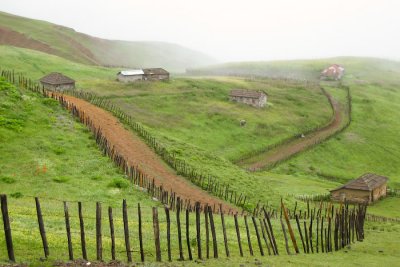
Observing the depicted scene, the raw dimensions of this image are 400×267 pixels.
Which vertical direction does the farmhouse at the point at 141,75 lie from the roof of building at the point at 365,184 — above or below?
above

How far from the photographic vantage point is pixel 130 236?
24.7 meters

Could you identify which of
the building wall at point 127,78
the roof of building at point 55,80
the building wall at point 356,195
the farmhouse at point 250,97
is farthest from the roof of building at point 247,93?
the building wall at point 356,195

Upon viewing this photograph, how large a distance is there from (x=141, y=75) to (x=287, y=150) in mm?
48270

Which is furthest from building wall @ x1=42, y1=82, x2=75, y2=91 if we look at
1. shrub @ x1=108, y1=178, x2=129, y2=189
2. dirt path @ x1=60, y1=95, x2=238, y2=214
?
shrub @ x1=108, y1=178, x2=129, y2=189

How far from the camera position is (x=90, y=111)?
203ft

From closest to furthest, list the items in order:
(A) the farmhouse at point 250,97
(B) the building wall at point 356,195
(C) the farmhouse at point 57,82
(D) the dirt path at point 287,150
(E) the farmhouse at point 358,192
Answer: (E) the farmhouse at point 358,192 → (B) the building wall at point 356,195 → (D) the dirt path at point 287,150 → (C) the farmhouse at point 57,82 → (A) the farmhouse at point 250,97

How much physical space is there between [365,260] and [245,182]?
28.1 m

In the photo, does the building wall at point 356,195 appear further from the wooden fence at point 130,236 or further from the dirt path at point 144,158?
the wooden fence at point 130,236

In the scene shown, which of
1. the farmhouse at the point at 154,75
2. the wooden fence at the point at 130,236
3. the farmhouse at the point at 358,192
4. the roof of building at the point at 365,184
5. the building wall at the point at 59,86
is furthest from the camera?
the farmhouse at the point at 154,75

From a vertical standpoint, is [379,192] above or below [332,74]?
below

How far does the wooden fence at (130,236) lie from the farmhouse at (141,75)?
273ft

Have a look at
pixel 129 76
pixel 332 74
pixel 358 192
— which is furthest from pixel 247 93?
pixel 332 74

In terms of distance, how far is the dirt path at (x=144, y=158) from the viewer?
44.8 metres

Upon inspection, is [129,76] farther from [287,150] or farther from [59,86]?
[287,150]
